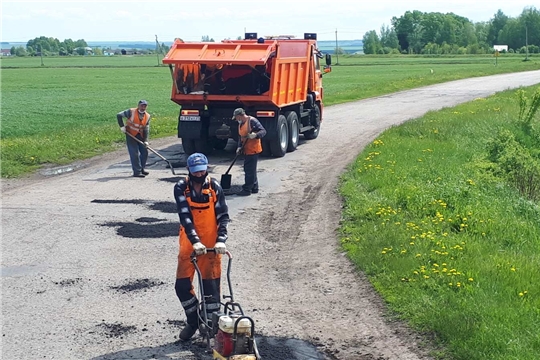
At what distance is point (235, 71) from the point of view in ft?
67.1

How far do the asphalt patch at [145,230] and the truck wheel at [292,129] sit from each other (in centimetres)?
852

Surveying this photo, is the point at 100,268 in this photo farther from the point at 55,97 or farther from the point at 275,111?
the point at 55,97

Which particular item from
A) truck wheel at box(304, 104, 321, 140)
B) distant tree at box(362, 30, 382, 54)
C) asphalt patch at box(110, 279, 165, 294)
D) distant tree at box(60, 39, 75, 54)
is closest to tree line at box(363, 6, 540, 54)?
distant tree at box(362, 30, 382, 54)

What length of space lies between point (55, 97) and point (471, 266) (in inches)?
1566

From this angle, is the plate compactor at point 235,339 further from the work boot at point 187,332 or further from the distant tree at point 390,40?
the distant tree at point 390,40

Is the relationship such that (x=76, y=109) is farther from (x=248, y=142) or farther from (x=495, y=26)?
(x=495, y=26)

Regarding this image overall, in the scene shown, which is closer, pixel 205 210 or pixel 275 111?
pixel 205 210

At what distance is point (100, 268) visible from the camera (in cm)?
1035

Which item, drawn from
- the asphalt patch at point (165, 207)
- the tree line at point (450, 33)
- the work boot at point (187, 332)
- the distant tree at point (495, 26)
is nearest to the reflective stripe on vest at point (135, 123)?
the asphalt patch at point (165, 207)

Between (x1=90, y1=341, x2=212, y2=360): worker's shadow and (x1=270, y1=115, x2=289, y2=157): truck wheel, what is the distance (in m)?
12.3

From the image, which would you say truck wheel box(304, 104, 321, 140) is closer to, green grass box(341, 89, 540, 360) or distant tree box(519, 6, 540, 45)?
green grass box(341, 89, 540, 360)

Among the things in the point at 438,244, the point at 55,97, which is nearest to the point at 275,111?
the point at 438,244

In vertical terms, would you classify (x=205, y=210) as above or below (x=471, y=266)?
above

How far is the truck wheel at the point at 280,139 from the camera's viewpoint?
64.9 ft
